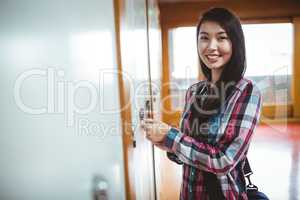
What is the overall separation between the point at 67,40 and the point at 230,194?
0.72m

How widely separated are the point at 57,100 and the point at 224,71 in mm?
588

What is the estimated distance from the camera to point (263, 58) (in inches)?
191

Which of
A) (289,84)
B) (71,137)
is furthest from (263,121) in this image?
(71,137)

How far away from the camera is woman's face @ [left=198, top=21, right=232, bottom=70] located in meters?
0.90

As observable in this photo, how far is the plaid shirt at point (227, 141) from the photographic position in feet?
2.69

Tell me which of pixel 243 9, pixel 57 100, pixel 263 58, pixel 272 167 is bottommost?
pixel 272 167

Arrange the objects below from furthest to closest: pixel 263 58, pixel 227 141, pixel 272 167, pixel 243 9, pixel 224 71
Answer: pixel 263 58, pixel 243 9, pixel 272 167, pixel 224 71, pixel 227 141

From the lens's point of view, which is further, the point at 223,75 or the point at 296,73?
the point at 296,73

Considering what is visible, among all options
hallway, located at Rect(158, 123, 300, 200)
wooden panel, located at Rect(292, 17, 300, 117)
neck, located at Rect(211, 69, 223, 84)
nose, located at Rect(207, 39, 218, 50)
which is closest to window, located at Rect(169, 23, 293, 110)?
A: wooden panel, located at Rect(292, 17, 300, 117)

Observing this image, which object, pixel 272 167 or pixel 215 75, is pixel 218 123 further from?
pixel 272 167

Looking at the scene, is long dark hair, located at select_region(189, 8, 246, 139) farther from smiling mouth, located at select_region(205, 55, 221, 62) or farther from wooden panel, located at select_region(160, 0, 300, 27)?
wooden panel, located at select_region(160, 0, 300, 27)

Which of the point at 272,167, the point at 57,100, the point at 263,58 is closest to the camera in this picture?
the point at 57,100

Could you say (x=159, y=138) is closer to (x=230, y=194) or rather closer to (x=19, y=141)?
(x=230, y=194)

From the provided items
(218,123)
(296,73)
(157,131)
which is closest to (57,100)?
(157,131)
